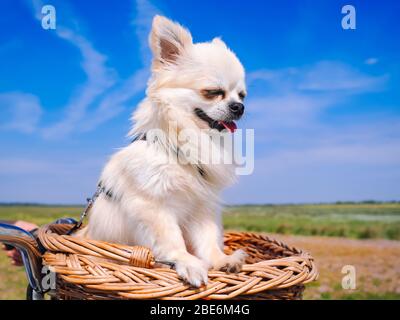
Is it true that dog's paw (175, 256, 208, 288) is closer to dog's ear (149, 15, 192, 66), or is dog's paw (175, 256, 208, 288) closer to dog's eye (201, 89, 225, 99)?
dog's eye (201, 89, 225, 99)

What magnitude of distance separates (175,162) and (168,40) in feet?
2.03

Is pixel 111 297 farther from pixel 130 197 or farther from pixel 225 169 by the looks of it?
pixel 225 169

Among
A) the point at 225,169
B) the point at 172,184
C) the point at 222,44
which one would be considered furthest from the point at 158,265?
the point at 222,44

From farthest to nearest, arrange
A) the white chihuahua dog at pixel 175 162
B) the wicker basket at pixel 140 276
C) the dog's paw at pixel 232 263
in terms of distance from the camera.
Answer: the white chihuahua dog at pixel 175 162 → the dog's paw at pixel 232 263 → the wicker basket at pixel 140 276

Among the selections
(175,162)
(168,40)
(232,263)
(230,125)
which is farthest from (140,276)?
(168,40)

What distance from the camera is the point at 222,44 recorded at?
2006 millimetres

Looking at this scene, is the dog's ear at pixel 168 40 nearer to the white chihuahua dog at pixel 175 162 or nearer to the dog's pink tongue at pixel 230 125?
the white chihuahua dog at pixel 175 162

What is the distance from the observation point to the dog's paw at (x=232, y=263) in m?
1.48

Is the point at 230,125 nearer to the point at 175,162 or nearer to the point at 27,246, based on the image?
→ the point at 175,162

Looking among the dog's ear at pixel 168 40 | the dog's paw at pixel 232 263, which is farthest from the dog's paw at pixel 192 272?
the dog's ear at pixel 168 40

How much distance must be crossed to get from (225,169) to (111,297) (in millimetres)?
789

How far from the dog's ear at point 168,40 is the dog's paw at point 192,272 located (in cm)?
98
